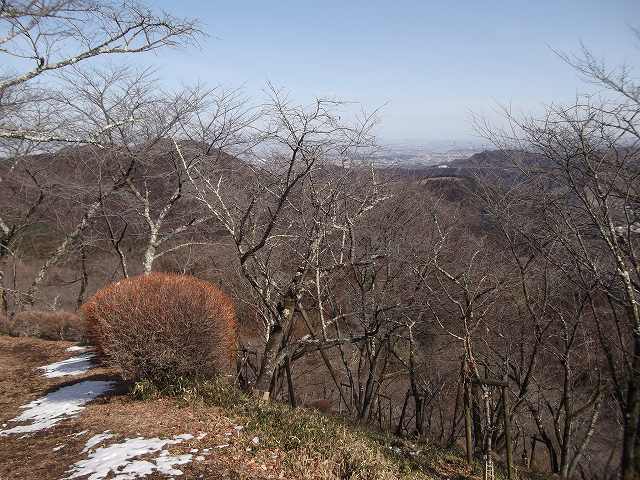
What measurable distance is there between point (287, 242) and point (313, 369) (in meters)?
9.22

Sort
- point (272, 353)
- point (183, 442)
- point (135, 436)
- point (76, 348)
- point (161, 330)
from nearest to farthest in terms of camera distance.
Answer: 1. point (183, 442)
2. point (135, 436)
3. point (161, 330)
4. point (272, 353)
5. point (76, 348)

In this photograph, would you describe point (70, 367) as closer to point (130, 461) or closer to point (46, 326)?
point (46, 326)

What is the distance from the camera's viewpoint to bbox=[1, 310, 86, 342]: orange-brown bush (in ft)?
35.5

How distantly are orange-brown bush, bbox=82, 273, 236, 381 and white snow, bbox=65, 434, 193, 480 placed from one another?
4.21 feet

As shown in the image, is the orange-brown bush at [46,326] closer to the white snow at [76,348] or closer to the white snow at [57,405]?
the white snow at [76,348]

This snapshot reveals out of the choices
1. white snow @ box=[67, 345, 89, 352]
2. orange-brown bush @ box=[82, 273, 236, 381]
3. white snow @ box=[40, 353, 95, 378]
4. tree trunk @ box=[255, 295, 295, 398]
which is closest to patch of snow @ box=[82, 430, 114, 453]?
orange-brown bush @ box=[82, 273, 236, 381]

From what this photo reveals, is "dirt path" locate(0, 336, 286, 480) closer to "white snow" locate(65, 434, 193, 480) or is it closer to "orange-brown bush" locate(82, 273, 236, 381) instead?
"white snow" locate(65, 434, 193, 480)

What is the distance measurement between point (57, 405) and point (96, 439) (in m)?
1.73

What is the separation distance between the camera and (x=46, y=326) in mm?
10930

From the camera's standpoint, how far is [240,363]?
325 inches

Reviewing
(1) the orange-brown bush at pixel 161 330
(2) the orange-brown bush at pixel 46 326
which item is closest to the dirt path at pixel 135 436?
(1) the orange-brown bush at pixel 161 330

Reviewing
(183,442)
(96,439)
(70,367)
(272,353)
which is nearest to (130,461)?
(183,442)

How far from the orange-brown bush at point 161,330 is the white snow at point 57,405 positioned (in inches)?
23.9

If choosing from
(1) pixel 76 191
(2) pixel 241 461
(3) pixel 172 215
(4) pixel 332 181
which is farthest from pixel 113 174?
(2) pixel 241 461
